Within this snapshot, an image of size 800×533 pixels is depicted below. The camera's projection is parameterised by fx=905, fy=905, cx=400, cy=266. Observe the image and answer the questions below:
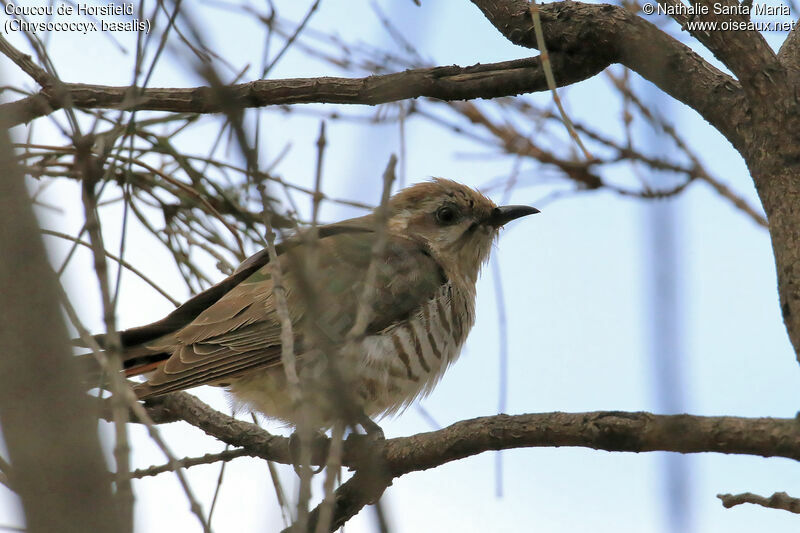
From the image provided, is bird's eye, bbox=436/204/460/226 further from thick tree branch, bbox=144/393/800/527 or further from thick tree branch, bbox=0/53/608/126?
thick tree branch, bbox=0/53/608/126

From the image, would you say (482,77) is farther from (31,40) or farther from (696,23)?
(31,40)

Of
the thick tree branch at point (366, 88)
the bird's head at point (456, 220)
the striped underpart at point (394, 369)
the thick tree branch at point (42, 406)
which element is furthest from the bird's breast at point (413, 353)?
the thick tree branch at point (42, 406)

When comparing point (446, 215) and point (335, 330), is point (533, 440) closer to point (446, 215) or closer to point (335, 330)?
point (335, 330)

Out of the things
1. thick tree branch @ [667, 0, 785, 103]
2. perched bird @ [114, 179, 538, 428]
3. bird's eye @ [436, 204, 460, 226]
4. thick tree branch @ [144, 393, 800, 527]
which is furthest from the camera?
bird's eye @ [436, 204, 460, 226]

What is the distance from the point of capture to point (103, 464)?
1419mm

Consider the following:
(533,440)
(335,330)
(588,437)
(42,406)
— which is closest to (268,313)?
(335,330)

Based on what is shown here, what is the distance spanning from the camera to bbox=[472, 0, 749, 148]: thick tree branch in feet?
9.70

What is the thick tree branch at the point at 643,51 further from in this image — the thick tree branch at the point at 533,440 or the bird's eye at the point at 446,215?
the bird's eye at the point at 446,215

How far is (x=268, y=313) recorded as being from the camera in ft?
14.8

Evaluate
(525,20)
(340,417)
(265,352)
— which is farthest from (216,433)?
(340,417)

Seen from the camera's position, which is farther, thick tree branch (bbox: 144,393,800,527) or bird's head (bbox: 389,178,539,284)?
bird's head (bbox: 389,178,539,284)

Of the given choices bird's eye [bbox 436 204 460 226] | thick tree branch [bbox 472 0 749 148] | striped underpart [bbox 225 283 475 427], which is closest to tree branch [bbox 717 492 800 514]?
thick tree branch [bbox 472 0 749 148]

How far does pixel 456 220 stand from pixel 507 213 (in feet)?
1.04

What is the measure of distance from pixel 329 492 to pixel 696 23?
6.68ft
